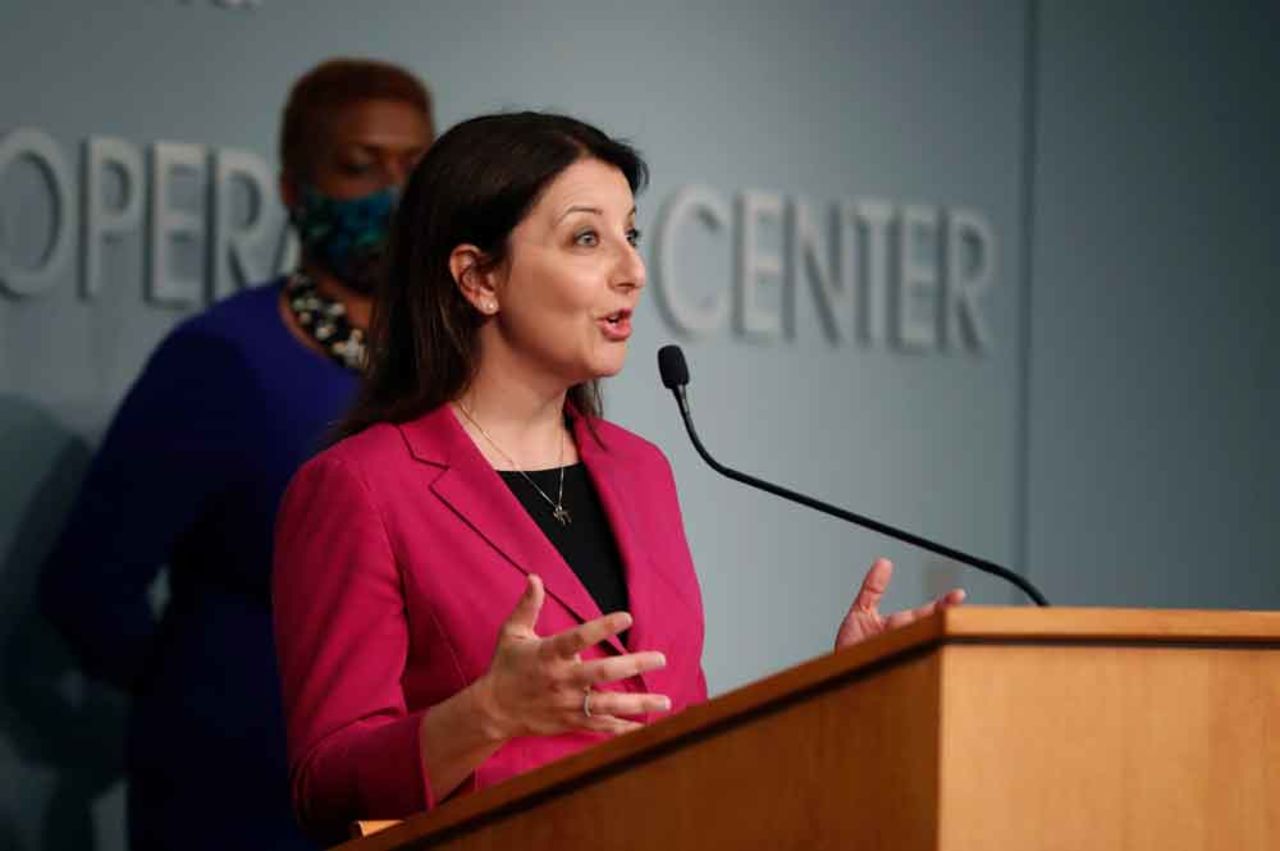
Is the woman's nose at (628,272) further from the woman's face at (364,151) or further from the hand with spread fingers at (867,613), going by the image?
the woman's face at (364,151)

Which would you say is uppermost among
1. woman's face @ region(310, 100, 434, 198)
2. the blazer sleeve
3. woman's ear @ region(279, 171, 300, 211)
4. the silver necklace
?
woman's face @ region(310, 100, 434, 198)

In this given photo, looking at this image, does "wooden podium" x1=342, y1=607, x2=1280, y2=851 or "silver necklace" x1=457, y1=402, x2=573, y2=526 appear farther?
"silver necklace" x1=457, y1=402, x2=573, y2=526

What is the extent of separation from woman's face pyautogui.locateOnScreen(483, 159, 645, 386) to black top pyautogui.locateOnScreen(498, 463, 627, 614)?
11 centimetres

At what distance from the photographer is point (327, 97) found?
3.56 metres

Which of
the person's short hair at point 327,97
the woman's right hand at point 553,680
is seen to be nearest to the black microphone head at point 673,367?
the woman's right hand at point 553,680

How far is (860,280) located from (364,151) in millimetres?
1489

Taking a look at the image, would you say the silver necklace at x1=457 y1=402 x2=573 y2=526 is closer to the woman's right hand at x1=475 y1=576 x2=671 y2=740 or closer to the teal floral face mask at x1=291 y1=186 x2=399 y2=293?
the woman's right hand at x1=475 y1=576 x2=671 y2=740

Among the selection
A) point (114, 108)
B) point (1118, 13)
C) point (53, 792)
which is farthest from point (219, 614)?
point (1118, 13)

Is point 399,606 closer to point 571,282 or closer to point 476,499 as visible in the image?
point 476,499

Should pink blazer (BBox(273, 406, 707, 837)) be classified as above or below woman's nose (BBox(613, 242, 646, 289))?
below

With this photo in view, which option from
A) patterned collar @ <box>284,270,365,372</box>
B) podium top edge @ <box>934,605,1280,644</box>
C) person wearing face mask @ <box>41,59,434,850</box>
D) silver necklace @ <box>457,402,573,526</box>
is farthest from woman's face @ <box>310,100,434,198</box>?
podium top edge @ <box>934,605,1280,644</box>

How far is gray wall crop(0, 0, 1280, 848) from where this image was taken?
374 cm

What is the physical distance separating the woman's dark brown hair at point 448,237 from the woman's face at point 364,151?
1.17 meters

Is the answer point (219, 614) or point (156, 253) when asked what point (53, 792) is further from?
point (156, 253)
